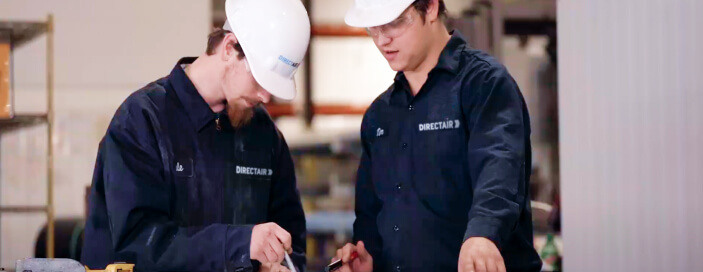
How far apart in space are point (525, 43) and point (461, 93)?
3.42m

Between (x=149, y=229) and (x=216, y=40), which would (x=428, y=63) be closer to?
(x=216, y=40)

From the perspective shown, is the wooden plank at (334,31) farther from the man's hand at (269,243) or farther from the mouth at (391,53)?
the man's hand at (269,243)

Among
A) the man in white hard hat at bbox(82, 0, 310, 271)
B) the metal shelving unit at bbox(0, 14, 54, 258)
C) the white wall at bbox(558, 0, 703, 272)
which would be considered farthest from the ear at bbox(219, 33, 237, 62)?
the metal shelving unit at bbox(0, 14, 54, 258)

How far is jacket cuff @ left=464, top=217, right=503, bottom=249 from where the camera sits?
6.62 ft

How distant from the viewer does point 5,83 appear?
4.27 meters

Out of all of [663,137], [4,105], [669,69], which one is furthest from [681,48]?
[4,105]

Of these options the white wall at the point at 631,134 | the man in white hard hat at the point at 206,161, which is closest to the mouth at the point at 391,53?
the man in white hard hat at the point at 206,161

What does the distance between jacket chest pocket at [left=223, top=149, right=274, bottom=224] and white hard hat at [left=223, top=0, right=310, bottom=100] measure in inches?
9.7

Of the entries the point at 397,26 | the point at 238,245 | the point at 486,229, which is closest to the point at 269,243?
the point at 238,245

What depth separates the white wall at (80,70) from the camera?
17.9 ft

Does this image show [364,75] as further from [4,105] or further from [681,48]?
[681,48]

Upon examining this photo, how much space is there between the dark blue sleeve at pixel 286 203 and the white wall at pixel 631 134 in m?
0.85

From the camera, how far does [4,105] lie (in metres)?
4.29

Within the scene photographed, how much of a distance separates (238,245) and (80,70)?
3508 mm
